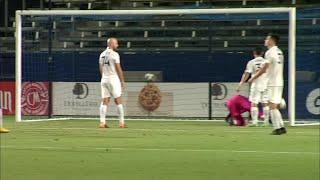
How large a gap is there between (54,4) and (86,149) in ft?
68.5

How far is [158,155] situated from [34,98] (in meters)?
12.8

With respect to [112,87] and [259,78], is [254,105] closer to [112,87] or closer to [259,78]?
[259,78]

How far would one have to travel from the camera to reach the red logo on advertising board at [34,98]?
2408 cm

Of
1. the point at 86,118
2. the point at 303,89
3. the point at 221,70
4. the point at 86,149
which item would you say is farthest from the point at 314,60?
the point at 86,149

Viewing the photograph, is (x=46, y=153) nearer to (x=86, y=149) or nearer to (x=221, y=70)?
(x=86, y=149)

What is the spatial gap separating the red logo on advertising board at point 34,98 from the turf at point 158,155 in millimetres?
6392

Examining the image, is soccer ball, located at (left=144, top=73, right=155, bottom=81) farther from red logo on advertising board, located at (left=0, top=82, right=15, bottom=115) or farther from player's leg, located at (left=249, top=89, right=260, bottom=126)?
player's leg, located at (left=249, top=89, right=260, bottom=126)

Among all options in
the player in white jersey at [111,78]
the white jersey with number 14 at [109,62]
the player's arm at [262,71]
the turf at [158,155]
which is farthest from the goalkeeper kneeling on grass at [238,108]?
the white jersey with number 14 at [109,62]

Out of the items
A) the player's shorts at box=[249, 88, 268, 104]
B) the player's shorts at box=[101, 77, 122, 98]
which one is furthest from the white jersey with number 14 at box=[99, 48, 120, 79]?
the player's shorts at box=[249, 88, 268, 104]

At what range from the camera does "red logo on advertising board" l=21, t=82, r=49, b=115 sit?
24078 mm

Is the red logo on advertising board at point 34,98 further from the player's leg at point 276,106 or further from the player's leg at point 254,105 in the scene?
the player's leg at point 276,106

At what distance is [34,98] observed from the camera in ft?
79.9

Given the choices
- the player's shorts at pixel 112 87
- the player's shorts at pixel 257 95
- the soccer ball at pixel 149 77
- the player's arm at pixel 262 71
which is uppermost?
the player's arm at pixel 262 71

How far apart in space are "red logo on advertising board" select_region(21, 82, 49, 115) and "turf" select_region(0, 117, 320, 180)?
21.0ft
